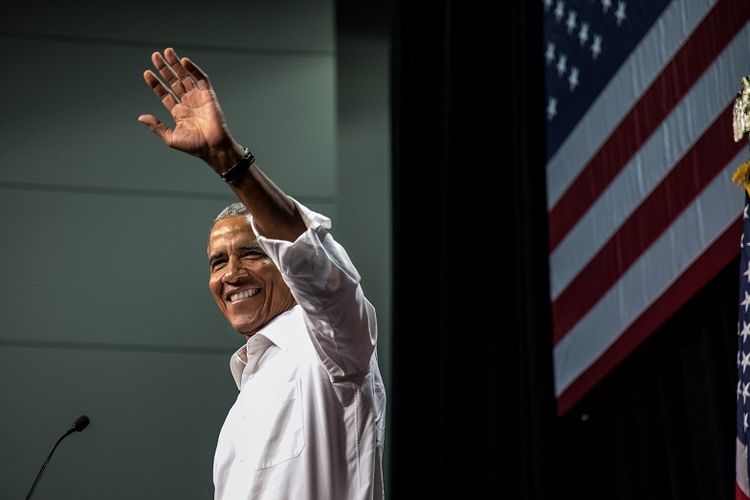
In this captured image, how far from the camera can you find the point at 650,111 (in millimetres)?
4047

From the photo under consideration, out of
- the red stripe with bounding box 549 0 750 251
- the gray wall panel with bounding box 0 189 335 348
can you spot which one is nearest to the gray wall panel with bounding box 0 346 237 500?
the gray wall panel with bounding box 0 189 335 348

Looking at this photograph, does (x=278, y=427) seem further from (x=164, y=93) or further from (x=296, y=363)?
(x=164, y=93)

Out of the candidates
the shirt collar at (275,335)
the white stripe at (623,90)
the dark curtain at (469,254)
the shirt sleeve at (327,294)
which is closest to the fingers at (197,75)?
the shirt sleeve at (327,294)

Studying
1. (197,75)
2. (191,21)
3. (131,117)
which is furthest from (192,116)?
(191,21)

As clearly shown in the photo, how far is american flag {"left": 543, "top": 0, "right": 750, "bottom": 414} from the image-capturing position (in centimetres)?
366

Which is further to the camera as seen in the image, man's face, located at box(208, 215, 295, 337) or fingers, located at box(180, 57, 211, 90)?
man's face, located at box(208, 215, 295, 337)

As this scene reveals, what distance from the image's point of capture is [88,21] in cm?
468

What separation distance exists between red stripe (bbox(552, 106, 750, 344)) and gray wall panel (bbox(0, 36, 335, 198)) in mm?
1021

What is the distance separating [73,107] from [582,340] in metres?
2.13

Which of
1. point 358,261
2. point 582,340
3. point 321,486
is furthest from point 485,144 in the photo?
point 321,486

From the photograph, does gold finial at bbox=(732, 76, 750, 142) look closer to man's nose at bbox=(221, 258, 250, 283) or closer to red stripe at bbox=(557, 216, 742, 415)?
red stripe at bbox=(557, 216, 742, 415)

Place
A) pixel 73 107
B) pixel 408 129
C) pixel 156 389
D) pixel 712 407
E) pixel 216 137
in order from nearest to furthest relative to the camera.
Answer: pixel 216 137 → pixel 712 407 → pixel 156 389 → pixel 73 107 → pixel 408 129

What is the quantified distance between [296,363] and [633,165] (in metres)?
2.31

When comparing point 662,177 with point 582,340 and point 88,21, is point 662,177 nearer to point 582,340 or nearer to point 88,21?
point 582,340
